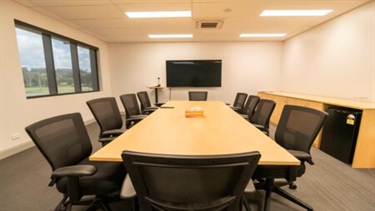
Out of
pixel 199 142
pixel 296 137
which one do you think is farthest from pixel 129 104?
pixel 296 137

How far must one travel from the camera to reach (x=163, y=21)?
157 inches

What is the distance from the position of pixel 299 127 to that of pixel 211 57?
4842 mm

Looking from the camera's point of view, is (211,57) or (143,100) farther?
(211,57)

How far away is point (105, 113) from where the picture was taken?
2223mm

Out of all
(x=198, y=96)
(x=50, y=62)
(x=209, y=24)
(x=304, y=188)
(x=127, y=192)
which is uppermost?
(x=209, y=24)

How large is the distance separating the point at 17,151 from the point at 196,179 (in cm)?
378

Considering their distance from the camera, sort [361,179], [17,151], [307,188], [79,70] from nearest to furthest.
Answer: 1. [307,188]
2. [361,179]
3. [17,151]
4. [79,70]

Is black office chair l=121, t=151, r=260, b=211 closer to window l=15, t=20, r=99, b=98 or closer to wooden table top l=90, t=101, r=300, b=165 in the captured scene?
wooden table top l=90, t=101, r=300, b=165

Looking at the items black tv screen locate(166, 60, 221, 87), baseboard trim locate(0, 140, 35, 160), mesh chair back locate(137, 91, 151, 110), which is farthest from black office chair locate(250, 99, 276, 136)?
baseboard trim locate(0, 140, 35, 160)

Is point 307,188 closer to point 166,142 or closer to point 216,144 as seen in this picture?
point 216,144

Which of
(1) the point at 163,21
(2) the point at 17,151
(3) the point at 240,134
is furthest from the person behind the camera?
(1) the point at 163,21

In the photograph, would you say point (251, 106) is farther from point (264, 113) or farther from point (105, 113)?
point (105, 113)

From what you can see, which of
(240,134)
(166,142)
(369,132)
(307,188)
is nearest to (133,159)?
(166,142)

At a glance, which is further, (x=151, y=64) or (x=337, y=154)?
(x=151, y=64)
